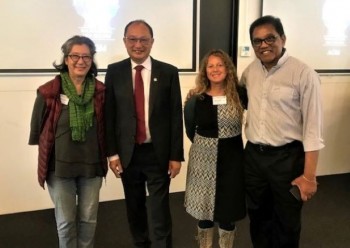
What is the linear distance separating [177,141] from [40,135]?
804 millimetres

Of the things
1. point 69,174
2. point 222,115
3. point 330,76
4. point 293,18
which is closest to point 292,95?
Result: point 222,115

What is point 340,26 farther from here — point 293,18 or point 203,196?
point 203,196

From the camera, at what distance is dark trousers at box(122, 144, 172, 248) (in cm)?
206

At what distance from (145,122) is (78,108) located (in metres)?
0.41

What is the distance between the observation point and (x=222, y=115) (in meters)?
1.97

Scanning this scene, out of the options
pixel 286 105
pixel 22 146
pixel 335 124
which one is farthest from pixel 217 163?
pixel 335 124

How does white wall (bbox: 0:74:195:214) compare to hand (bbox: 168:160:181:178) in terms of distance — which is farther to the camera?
white wall (bbox: 0:74:195:214)

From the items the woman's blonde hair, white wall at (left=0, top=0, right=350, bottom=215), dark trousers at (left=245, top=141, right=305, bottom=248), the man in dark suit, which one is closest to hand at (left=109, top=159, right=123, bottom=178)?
the man in dark suit

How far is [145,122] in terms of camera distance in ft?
6.61

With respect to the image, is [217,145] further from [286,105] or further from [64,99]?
[64,99]

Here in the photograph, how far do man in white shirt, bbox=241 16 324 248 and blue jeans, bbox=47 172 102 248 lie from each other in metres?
0.95

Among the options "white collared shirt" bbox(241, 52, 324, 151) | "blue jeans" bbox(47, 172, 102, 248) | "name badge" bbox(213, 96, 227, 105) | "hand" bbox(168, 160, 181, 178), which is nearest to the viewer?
"white collared shirt" bbox(241, 52, 324, 151)

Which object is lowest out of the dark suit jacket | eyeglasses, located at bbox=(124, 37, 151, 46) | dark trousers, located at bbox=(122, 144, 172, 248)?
dark trousers, located at bbox=(122, 144, 172, 248)

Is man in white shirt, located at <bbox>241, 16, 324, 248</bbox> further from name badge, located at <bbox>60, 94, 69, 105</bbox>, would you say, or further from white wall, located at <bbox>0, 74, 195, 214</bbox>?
white wall, located at <bbox>0, 74, 195, 214</bbox>
